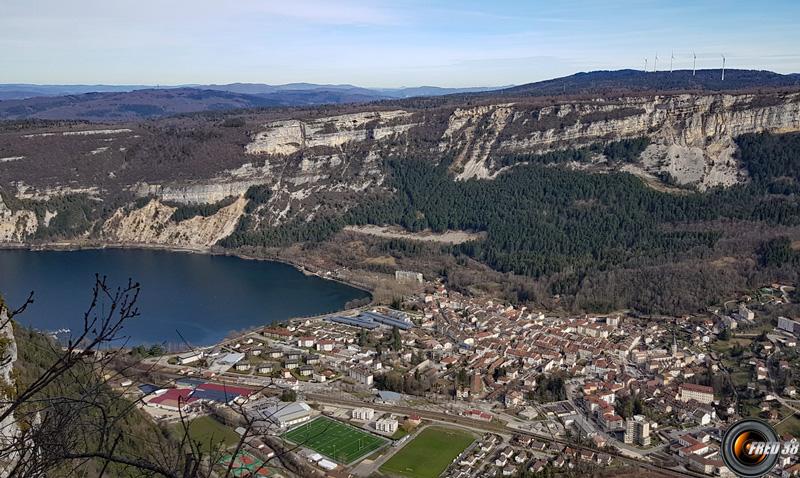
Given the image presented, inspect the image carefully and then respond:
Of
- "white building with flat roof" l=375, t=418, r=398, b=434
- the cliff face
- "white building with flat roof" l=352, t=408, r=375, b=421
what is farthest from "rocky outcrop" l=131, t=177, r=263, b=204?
"white building with flat roof" l=375, t=418, r=398, b=434

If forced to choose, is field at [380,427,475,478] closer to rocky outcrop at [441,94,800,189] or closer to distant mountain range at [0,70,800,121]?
rocky outcrop at [441,94,800,189]

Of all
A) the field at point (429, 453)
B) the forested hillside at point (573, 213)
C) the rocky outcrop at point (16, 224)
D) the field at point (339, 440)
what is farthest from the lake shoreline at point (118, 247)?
the field at point (429, 453)

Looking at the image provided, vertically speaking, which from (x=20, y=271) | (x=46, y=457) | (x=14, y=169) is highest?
(x=46, y=457)

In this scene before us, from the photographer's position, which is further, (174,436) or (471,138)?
(471,138)

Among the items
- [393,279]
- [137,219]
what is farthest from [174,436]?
[137,219]

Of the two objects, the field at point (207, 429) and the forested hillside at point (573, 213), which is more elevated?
the forested hillside at point (573, 213)

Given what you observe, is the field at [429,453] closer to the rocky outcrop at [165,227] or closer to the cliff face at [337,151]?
the rocky outcrop at [165,227]

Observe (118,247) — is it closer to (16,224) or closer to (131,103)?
(16,224)

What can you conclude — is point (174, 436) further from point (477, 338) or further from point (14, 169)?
point (14, 169)

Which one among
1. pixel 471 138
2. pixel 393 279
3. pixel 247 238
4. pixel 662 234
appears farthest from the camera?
pixel 471 138
